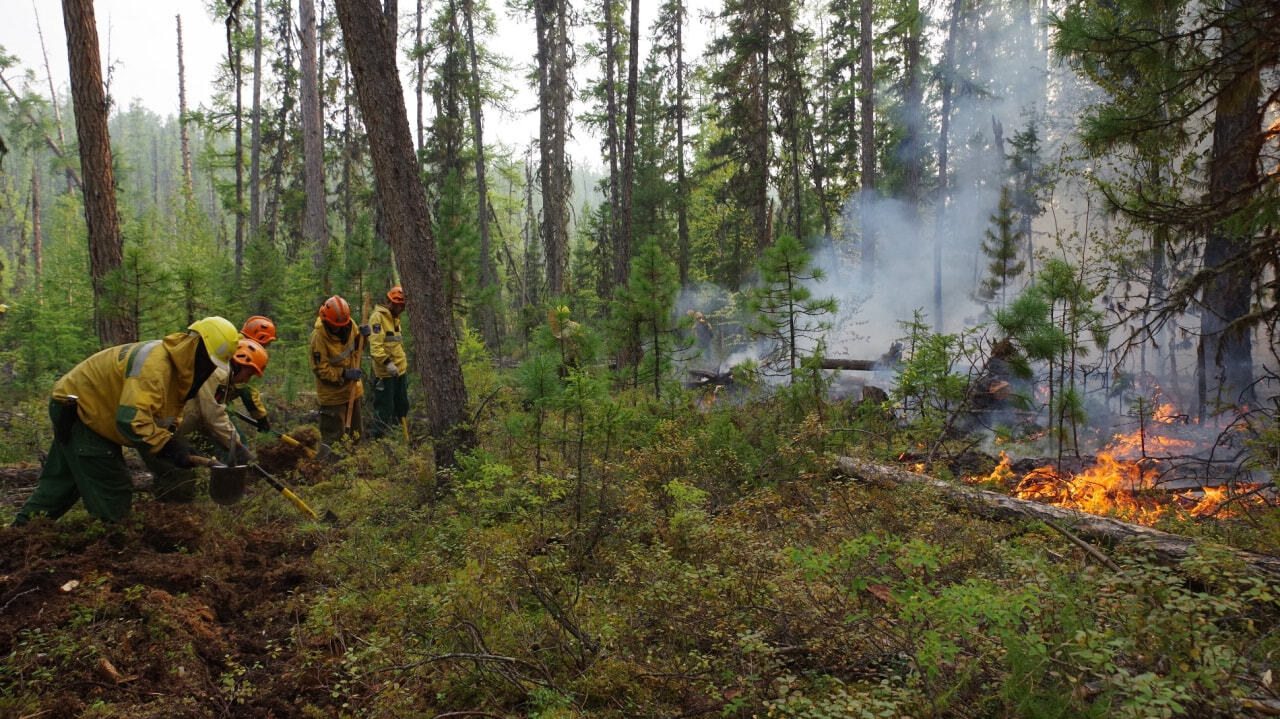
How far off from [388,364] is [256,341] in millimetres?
2688

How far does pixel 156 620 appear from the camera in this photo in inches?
144

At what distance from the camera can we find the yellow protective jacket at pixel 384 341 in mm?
8523

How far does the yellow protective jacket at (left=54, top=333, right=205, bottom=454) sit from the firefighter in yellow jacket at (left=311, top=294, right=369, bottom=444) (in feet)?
9.92

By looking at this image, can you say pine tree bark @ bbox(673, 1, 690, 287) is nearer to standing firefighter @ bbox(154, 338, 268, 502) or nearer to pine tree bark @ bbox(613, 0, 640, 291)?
pine tree bark @ bbox(613, 0, 640, 291)

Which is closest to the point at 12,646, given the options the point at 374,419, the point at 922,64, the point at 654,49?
the point at 374,419

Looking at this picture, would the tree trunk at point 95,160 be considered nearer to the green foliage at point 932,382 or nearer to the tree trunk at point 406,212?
the tree trunk at point 406,212

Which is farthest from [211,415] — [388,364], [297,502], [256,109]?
[256,109]

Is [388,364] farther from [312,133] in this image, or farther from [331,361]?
[312,133]

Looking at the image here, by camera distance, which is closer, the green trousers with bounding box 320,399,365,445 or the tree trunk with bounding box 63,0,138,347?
the tree trunk with bounding box 63,0,138,347

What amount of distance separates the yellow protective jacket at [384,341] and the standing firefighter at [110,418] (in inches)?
138

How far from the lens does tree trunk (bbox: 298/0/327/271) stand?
48.9ft

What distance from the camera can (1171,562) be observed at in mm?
3824

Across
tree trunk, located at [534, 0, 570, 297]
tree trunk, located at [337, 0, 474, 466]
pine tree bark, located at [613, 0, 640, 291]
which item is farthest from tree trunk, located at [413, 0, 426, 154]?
tree trunk, located at [337, 0, 474, 466]

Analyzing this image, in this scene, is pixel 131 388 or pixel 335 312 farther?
pixel 335 312
